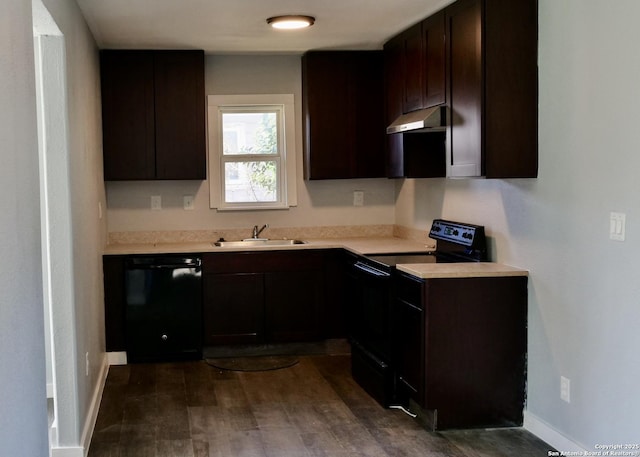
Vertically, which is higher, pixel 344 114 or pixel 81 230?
pixel 344 114

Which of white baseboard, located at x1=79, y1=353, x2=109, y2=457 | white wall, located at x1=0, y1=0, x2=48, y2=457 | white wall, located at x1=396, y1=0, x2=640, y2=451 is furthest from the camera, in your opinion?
white baseboard, located at x1=79, y1=353, x2=109, y2=457

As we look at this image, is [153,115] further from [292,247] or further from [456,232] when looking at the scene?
[456,232]

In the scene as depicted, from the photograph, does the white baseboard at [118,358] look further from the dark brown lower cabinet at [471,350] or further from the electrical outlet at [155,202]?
the dark brown lower cabinet at [471,350]

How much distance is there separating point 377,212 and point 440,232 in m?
1.43

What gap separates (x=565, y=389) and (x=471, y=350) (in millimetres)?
531

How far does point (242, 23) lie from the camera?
15.6 feet

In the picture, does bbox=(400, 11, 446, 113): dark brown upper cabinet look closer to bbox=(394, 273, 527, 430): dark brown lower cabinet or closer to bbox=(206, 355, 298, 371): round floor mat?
bbox=(394, 273, 527, 430): dark brown lower cabinet

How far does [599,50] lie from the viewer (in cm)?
326

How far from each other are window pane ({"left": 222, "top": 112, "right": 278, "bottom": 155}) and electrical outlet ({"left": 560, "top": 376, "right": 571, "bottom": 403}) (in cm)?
327

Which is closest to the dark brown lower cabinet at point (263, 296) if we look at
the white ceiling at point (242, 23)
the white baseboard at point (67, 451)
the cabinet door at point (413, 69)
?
the cabinet door at point (413, 69)

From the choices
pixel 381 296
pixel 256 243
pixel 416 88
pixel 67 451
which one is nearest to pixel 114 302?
pixel 256 243

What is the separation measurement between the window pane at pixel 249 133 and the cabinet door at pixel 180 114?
0.36 m

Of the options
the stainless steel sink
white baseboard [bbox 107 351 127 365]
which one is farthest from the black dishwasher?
the stainless steel sink

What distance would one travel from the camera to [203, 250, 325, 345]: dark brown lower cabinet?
548 cm
